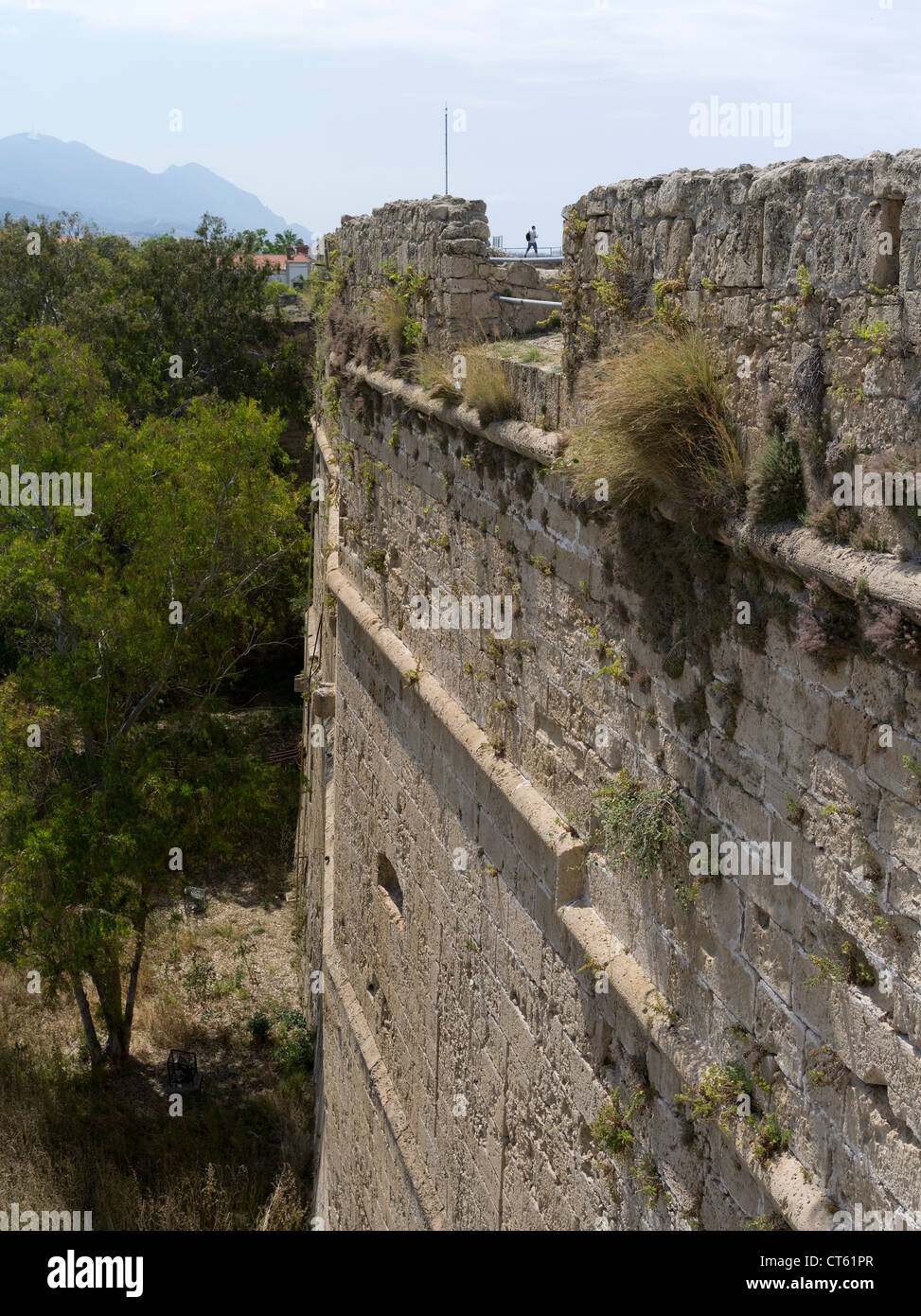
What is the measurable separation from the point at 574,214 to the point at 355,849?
587 cm

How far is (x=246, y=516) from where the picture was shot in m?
13.7

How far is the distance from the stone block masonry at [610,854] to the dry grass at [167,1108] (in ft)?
9.50

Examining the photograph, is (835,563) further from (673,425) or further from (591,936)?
(591,936)

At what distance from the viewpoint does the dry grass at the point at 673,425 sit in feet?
10.9

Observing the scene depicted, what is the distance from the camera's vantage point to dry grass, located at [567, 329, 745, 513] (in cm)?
331

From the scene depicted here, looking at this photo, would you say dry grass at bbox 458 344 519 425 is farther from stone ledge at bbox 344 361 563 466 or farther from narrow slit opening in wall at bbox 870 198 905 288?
narrow slit opening in wall at bbox 870 198 905 288

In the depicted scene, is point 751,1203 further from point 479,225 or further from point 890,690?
point 479,225

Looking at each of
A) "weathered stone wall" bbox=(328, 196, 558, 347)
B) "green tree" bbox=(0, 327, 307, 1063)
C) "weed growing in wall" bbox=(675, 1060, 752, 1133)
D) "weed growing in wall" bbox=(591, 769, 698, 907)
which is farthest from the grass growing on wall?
"green tree" bbox=(0, 327, 307, 1063)

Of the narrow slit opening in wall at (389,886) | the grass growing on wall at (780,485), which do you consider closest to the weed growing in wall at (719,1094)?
the grass growing on wall at (780,485)

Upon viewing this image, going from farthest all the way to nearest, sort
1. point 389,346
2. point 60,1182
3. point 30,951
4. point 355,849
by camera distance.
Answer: point 30,951, point 60,1182, point 355,849, point 389,346

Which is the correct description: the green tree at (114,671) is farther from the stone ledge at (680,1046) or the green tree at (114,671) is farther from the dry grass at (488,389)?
the stone ledge at (680,1046)

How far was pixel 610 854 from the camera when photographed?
4.12m

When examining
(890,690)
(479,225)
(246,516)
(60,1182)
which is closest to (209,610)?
(246,516)

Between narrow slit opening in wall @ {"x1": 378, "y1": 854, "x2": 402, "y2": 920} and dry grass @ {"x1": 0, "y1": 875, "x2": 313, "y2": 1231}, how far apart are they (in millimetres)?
4054
